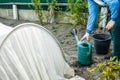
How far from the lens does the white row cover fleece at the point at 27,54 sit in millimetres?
3574

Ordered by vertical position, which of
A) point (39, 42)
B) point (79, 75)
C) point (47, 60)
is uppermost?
point (39, 42)

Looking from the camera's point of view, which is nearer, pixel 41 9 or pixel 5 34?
pixel 5 34

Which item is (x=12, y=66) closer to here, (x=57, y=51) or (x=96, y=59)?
(x=57, y=51)

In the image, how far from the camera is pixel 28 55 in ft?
12.3

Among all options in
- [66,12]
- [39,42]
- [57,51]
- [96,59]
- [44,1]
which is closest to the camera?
[39,42]

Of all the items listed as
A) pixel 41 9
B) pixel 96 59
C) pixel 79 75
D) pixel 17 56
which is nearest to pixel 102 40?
pixel 96 59

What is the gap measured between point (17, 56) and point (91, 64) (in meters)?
1.66

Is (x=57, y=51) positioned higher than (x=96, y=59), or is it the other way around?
(x=57, y=51)

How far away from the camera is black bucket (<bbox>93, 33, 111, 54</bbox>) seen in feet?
16.8

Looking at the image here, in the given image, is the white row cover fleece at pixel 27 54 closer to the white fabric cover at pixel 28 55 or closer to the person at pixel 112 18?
the white fabric cover at pixel 28 55

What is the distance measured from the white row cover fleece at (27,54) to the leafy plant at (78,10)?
2335 millimetres

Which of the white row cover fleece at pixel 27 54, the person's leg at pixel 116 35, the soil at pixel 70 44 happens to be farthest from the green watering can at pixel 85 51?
the white row cover fleece at pixel 27 54

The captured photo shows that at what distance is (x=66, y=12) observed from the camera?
276 inches

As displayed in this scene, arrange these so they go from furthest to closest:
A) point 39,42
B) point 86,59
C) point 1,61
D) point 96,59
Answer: point 96,59 < point 86,59 < point 39,42 < point 1,61
